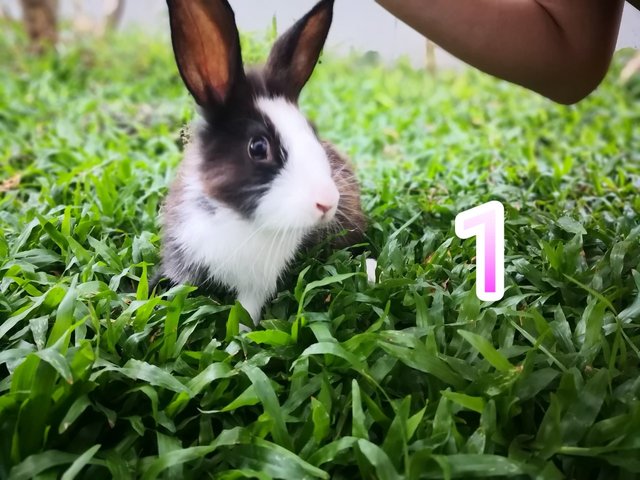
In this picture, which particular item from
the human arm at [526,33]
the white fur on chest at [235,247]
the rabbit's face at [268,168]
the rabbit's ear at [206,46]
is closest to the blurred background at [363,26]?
the human arm at [526,33]

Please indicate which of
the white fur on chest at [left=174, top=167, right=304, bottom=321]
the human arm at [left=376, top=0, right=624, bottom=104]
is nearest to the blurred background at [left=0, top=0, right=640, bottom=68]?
the human arm at [left=376, top=0, right=624, bottom=104]

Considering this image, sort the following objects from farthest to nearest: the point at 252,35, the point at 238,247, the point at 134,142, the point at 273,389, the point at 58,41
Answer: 1. the point at 58,41
2. the point at 134,142
3. the point at 252,35
4. the point at 238,247
5. the point at 273,389

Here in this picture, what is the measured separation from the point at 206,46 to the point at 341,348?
29.3 inches

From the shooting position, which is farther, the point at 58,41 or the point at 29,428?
the point at 58,41

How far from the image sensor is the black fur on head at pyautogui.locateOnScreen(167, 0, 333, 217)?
157cm

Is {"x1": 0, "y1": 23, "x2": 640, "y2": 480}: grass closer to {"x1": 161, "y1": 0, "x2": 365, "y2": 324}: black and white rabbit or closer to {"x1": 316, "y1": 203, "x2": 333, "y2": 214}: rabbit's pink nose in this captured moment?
{"x1": 161, "y1": 0, "x2": 365, "y2": 324}: black and white rabbit

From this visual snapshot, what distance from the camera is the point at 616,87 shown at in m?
4.67

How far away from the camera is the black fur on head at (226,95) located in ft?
5.16

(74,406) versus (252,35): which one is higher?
(252,35)

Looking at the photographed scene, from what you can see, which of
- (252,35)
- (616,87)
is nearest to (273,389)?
(252,35)

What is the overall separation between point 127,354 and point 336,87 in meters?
3.17

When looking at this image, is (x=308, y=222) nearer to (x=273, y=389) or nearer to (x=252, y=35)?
(x=273, y=389)

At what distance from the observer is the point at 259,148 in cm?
161

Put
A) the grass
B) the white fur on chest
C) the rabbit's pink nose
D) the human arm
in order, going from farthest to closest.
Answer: the human arm → the white fur on chest → the rabbit's pink nose → the grass
